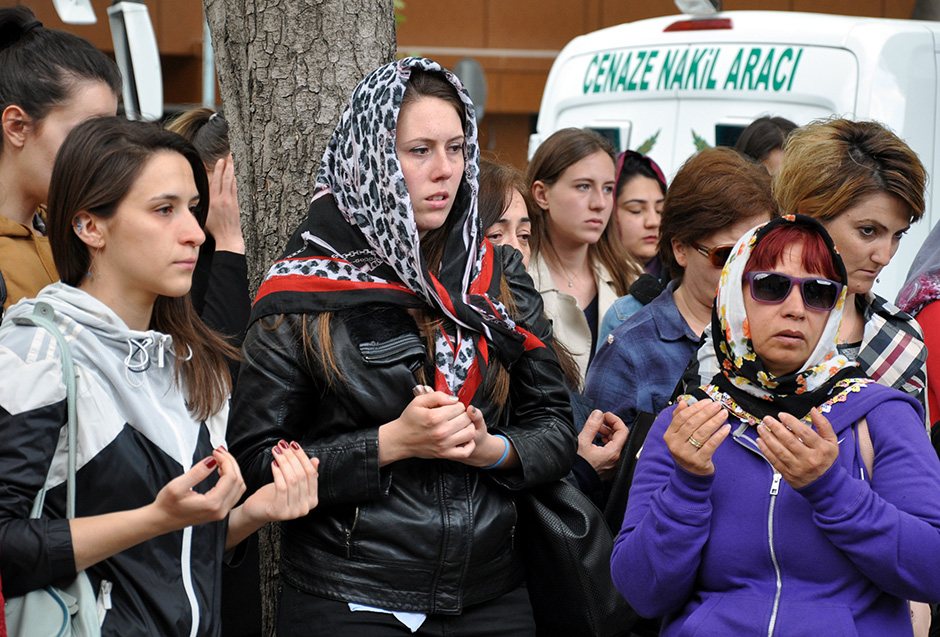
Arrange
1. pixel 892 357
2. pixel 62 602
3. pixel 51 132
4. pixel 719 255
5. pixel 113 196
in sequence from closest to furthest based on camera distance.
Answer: pixel 62 602 → pixel 113 196 → pixel 51 132 → pixel 892 357 → pixel 719 255

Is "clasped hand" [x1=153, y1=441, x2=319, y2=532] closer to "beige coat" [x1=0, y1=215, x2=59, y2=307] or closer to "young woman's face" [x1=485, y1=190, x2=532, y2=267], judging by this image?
"beige coat" [x1=0, y1=215, x2=59, y2=307]

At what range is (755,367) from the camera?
7.75 feet

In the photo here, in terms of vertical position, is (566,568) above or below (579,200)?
below

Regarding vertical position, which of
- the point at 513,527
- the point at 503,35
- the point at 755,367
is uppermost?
the point at 755,367

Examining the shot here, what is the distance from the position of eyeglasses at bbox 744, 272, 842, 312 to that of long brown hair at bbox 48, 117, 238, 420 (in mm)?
1258

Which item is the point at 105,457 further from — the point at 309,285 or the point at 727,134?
the point at 727,134

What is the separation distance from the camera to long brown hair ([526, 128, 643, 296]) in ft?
14.9

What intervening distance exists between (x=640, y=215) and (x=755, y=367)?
317 cm

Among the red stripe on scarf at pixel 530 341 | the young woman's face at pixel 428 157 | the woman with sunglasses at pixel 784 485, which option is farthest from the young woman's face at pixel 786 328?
the young woman's face at pixel 428 157

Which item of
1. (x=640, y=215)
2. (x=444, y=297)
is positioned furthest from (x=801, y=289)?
(x=640, y=215)

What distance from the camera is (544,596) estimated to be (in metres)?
2.64

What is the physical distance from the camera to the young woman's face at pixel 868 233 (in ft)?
10.1

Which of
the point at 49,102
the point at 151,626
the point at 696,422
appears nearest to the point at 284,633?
the point at 151,626

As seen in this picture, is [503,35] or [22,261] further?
[503,35]
